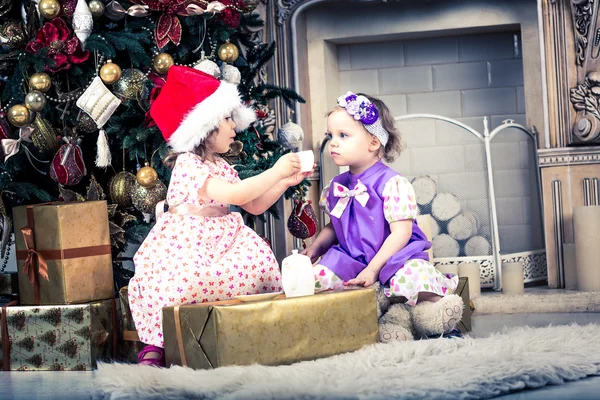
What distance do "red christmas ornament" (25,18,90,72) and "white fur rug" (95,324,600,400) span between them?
1.27 m

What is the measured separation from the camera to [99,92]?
3223 millimetres

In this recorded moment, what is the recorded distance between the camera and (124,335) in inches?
117

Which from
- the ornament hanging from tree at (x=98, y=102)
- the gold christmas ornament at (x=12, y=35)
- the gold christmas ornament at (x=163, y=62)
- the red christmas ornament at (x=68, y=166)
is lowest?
the red christmas ornament at (x=68, y=166)

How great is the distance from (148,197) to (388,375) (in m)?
1.38

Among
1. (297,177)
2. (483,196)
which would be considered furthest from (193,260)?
(483,196)

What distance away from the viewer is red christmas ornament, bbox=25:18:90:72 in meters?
3.22

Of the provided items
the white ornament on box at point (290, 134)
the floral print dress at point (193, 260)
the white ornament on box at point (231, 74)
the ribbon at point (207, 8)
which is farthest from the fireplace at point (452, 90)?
the floral print dress at point (193, 260)

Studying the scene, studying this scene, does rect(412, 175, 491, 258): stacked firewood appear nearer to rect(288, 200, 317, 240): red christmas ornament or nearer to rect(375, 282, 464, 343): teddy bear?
rect(288, 200, 317, 240): red christmas ornament

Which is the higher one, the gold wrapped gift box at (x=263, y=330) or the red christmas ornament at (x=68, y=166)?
the red christmas ornament at (x=68, y=166)

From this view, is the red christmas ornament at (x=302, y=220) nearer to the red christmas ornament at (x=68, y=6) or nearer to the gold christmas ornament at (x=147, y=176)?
the gold christmas ornament at (x=147, y=176)

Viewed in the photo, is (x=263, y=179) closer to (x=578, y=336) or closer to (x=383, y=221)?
(x=383, y=221)

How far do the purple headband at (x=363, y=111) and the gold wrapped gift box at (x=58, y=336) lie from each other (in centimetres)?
102

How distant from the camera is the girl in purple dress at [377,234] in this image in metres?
2.85

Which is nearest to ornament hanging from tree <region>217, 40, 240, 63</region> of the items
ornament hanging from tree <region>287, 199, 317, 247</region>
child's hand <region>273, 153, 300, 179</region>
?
ornament hanging from tree <region>287, 199, 317, 247</region>
